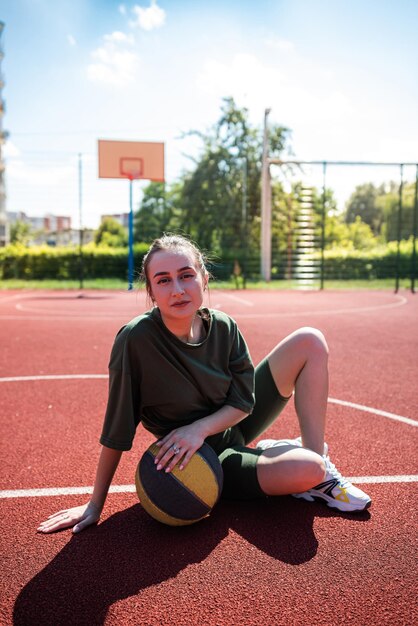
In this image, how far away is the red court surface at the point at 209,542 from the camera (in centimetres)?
178

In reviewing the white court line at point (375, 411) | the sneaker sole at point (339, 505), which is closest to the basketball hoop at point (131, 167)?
the white court line at point (375, 411)

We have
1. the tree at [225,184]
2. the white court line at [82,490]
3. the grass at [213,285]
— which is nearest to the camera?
the white court line at [82,490]

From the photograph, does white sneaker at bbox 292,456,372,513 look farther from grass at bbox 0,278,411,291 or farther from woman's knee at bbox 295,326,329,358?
grass at bbox 0,278,411,291

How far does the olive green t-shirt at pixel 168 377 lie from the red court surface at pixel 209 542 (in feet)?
1.39

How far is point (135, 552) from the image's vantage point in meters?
2.12

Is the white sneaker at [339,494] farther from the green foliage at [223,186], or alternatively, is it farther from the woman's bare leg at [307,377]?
the green foliage at [223,186]

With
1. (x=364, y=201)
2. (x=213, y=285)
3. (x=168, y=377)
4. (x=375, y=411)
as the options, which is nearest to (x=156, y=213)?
(x=213, y=285)

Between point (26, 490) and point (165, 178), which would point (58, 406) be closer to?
point (26, 490)

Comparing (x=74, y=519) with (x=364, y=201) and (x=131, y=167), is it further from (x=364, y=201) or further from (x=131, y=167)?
(x=364, y=201)

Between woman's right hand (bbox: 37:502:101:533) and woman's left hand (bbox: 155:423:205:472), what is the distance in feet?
1.10

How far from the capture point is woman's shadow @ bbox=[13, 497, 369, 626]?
5.89 ft

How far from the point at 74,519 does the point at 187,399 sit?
0.65 metres

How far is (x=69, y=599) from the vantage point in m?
1.82

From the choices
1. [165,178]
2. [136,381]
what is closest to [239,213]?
[165,178]
